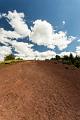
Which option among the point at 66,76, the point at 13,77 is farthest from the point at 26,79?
the point at 66,76

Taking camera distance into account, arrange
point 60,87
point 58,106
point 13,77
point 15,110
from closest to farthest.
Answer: point 15,110, point 58,106, point 60,87, point 13,77

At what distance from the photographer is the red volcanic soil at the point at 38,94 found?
1176 cm

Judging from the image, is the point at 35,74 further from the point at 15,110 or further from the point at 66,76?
the point at 15,110

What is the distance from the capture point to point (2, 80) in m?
16.0

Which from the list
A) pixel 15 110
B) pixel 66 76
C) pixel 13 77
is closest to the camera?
pixel 15 110

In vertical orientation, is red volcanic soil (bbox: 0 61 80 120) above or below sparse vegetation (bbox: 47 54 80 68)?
below

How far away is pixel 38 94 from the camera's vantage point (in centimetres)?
1380

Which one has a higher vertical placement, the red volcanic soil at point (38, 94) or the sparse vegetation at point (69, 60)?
the sparse vegetation at point (69, 60)

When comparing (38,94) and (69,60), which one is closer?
(38,94)

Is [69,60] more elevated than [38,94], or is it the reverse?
[69,60]

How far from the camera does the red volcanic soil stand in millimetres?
11758

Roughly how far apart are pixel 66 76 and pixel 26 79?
11.9ft

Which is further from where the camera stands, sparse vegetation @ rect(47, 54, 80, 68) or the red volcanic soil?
sparse vegetation @ rect(47, 54, 80, 68)

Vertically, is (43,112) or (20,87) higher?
(20,87)
